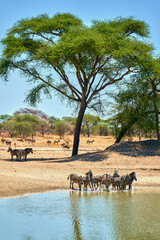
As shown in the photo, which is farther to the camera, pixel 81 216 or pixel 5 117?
pixel 5 117

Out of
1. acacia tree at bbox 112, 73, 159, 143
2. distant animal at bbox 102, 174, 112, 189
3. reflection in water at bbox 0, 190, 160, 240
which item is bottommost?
reflection in water at bbox 0, 190, 160, 240

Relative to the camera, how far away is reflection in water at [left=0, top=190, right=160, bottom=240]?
834 cm

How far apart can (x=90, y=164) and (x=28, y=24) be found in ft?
40.9

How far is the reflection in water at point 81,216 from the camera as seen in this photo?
328 inches

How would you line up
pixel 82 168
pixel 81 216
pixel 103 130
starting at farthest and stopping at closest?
1. pixel 103 130
2. pixel 82 168
3. pixel 81 216

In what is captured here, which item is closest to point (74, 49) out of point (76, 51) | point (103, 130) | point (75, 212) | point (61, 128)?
point (76, 51)

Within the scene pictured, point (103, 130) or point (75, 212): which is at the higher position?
point (103, 130)

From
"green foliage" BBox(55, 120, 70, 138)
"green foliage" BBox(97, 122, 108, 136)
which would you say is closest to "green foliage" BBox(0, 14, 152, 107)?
"green foliage" BBox(55, 120, 70, 138)

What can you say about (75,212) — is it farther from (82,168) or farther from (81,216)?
(82,168)

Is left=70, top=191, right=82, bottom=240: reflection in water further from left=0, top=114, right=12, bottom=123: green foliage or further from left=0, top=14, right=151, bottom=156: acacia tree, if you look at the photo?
left=0, top=114, right=12, bottom=123: green foliage

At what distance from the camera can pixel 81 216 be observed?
10117 millimetres

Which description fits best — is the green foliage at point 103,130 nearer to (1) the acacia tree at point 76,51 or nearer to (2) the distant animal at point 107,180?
(1) the acacia tree at point 76,51

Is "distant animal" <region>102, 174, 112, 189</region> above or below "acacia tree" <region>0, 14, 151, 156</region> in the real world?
below

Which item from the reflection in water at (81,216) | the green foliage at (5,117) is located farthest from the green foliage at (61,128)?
the reflection in water at (81,216)
